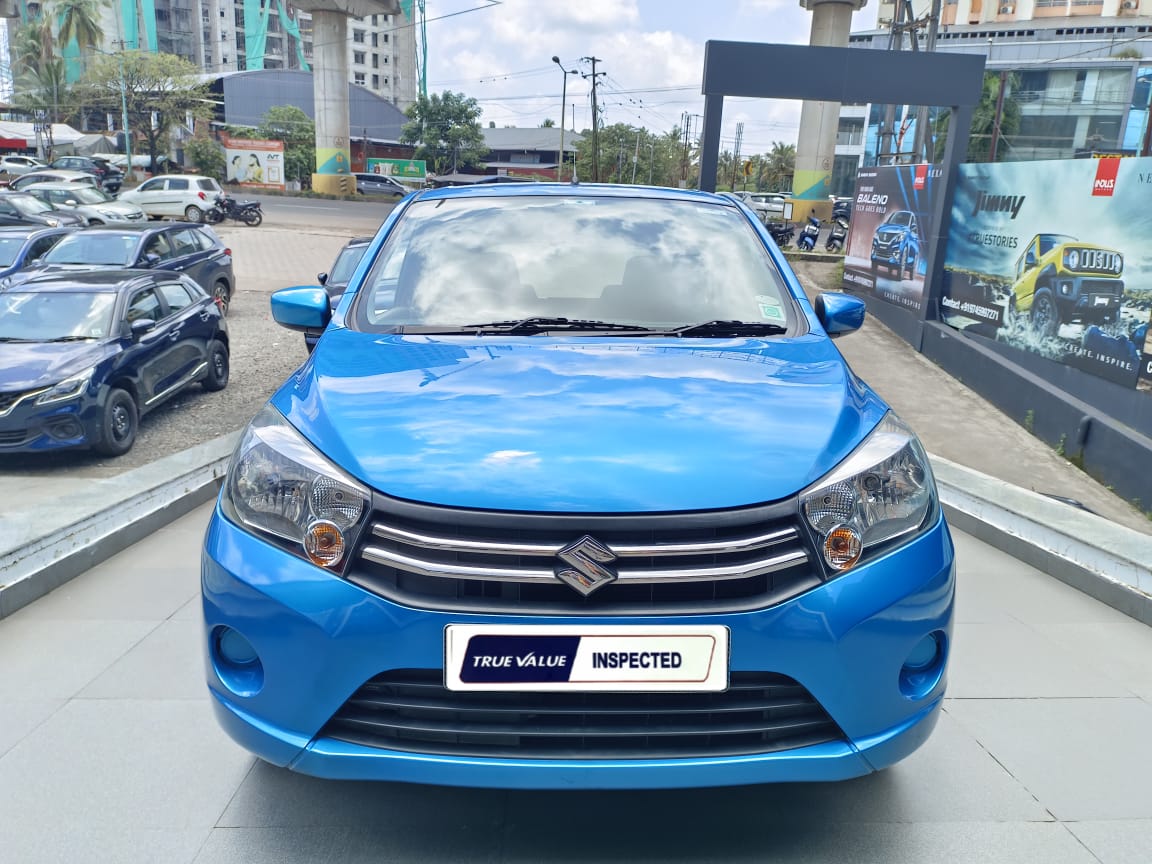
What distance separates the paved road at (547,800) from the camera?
226cm

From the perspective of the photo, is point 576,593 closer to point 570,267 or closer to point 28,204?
point 570,267

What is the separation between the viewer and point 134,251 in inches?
459

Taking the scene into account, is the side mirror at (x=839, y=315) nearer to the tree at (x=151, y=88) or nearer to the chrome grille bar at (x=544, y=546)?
the chrome grille bar at (x=544, y=546)

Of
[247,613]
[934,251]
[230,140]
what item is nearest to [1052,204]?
[934,251]

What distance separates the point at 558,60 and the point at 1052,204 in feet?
149

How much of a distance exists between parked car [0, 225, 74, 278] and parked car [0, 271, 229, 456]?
3952mm

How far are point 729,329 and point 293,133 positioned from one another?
232 feet

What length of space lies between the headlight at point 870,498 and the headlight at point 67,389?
6.75m

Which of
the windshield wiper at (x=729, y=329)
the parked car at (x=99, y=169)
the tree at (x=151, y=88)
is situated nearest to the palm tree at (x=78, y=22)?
the tree at (x=151, y=88)

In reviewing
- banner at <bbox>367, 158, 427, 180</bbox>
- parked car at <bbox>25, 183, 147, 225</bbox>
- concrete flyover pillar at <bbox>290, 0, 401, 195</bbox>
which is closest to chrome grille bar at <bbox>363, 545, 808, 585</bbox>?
parked car at <bbox>25, 183, 147, 225</bbox>

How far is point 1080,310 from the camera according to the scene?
8766 millimetres

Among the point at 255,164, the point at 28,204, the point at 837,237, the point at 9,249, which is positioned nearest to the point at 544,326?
the point at 9,249

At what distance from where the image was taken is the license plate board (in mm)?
1818

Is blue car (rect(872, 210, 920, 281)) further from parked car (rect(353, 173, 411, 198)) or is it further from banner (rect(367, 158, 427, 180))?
banner (rect(367, 158, 427, 180))
